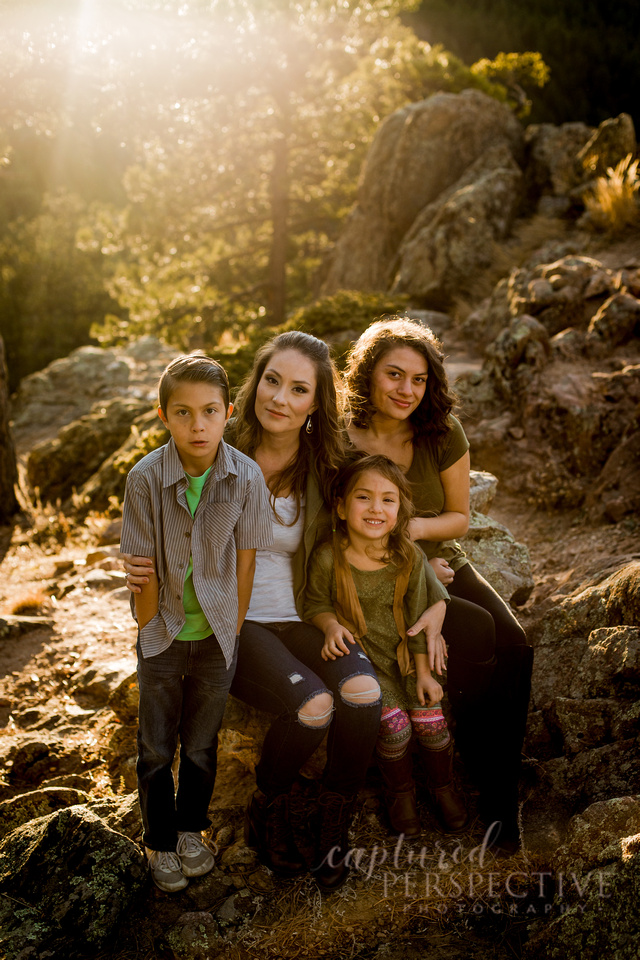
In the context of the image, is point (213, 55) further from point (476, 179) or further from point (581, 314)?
point (581, 314)

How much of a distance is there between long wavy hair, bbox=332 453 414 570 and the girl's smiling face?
2 cm

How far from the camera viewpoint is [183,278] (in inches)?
465

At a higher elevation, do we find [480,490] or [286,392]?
[286,392]

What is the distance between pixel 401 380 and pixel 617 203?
6.84 meters

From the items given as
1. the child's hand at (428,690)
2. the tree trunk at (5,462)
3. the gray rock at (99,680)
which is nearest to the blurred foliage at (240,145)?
the tree trunk at (5,462)

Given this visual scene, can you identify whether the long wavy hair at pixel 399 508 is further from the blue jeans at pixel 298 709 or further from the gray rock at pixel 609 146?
the gray rock at pixel 609 146

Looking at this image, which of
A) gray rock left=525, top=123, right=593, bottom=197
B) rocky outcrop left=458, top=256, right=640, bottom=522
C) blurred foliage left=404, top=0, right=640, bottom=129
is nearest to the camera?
rocky outcrop left=458, top=256, right=640, bottom=522

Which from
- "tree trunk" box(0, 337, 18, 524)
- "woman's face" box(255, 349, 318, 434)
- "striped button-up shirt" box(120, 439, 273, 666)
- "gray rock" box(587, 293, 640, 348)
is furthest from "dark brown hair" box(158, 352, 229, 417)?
"tree trunk" box(0, 337, 18, 524)

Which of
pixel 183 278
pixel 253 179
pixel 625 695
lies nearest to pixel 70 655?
pixel 625 695

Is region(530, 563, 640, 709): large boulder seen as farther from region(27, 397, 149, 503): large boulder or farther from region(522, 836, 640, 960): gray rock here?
region(27, 397, 149, 503): large boulder

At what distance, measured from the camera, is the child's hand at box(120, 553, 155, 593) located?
7.35 feet

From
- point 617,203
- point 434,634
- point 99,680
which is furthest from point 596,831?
point 617,203

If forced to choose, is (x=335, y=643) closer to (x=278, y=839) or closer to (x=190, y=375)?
(x=278, y=839)

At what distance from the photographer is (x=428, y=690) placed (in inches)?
96.4
